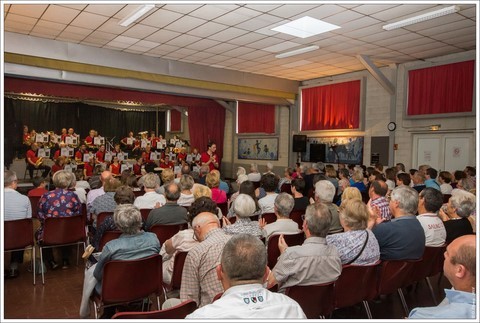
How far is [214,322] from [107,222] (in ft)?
7.40

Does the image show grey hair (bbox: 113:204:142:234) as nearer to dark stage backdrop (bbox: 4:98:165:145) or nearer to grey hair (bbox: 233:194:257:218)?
grey hair (bbox: 233:194:257:218)

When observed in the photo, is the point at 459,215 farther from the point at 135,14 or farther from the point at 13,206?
the point at 135,14

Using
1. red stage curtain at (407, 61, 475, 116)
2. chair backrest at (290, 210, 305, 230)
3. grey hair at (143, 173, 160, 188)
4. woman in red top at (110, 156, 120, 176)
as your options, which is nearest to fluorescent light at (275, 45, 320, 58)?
red stage curtain at (407, 61, 475, 116)

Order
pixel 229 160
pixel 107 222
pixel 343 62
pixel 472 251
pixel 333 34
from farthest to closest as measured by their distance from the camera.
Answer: pixel 229 160 → pixel 343 62 → pixel 333 34 → pixel 107 222 → pixel 472 251

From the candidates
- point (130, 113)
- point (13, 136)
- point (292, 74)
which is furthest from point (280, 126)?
point (13, 136)

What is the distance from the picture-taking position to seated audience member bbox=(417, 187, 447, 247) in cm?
333

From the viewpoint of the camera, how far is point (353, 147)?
1045 cm

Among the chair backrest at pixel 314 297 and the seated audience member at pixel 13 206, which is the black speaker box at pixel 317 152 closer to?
the seated audience member at pixel 13 206

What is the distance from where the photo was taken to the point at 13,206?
12.9 feet

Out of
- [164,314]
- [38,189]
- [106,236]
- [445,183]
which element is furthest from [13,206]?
[445,183]

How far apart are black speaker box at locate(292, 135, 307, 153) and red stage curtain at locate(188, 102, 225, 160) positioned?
13.2 ft

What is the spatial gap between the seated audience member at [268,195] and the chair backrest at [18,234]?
8.50ft

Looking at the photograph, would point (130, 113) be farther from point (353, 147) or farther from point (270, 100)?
point (353, 147)

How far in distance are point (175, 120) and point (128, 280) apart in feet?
48.8
